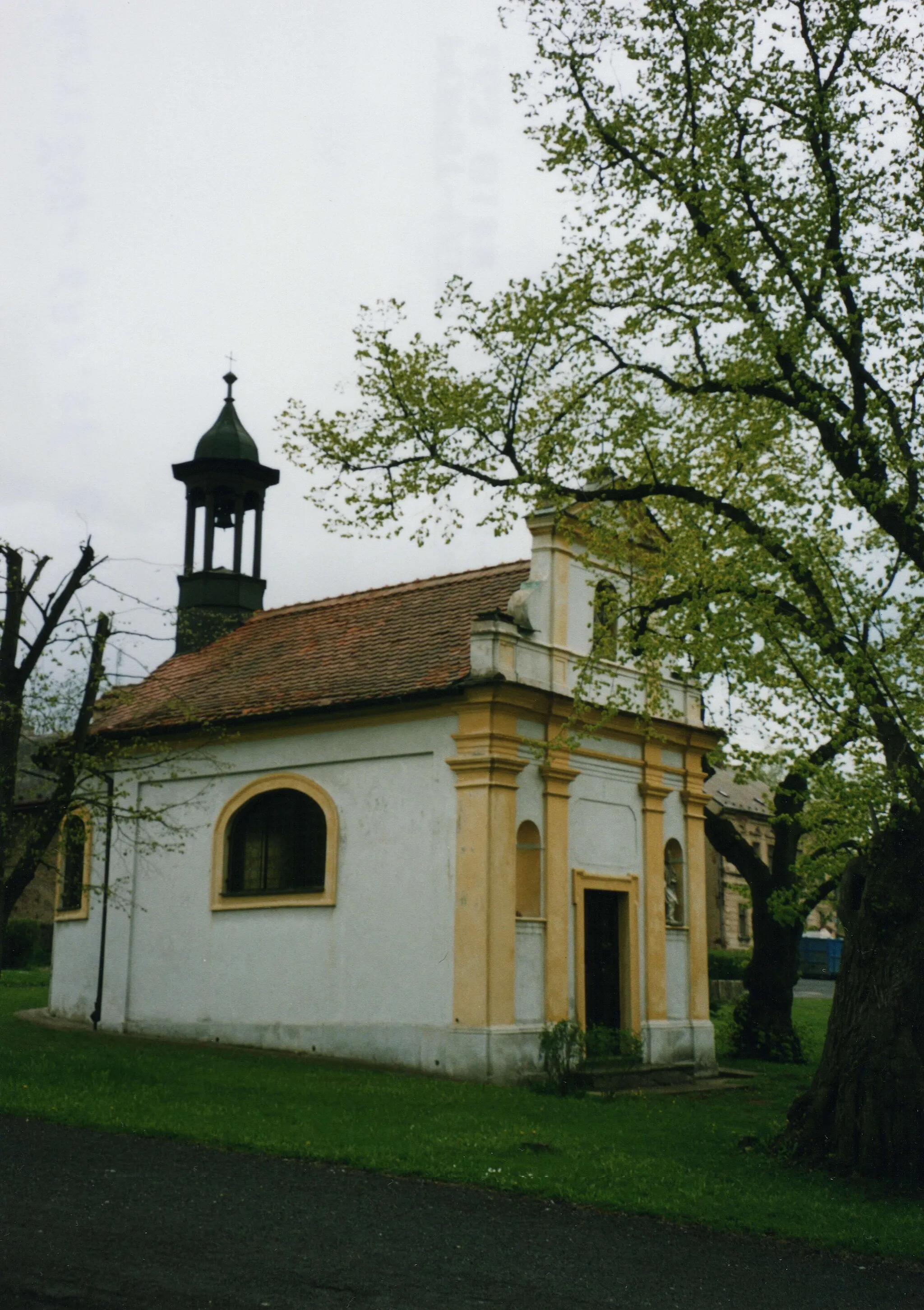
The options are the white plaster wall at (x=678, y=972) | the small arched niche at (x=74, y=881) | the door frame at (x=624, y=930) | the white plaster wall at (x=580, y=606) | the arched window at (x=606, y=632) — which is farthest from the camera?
the small arched niche at (x=74, y=881)

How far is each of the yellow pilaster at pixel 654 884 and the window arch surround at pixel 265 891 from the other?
4657mm

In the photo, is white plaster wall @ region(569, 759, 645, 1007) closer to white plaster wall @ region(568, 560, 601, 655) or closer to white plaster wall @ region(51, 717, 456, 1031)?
white plaster wall @ region(568, 560, 601, 655)

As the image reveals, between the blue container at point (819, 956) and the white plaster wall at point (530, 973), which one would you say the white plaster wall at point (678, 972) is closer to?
the white plaster wall at point (530, 973)

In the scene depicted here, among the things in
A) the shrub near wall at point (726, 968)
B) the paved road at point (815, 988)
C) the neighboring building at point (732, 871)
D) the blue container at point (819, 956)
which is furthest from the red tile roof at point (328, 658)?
the blue container at point (819, 956)

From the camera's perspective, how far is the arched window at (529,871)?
17.8 metres

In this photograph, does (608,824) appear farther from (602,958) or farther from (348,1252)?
(348,1252)

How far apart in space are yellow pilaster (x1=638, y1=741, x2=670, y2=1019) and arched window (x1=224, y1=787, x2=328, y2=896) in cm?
478

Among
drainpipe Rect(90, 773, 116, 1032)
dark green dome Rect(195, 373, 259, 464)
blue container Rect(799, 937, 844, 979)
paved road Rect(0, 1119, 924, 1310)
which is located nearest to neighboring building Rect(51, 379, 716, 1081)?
drainpipe Rect(90, 773, 116, 1032)

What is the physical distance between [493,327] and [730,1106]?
9.47m

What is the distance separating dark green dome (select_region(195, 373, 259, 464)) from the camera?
2500 cm

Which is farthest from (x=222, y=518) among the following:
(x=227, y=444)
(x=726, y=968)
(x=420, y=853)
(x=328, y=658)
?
(x=726, y=968)

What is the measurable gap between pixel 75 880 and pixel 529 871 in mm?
9212

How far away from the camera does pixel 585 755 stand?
62.0ft

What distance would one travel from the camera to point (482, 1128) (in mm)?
12008
